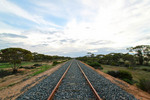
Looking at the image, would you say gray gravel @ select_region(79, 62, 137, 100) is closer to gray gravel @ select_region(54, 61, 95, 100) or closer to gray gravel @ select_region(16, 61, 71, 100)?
gray gravel @ select_region(54, 61, 95, 100)

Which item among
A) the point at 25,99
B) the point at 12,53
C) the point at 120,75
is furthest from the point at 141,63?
the point at 12,53

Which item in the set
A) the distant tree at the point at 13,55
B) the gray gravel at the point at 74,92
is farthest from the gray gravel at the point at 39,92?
the distant tree at the point at 13,55

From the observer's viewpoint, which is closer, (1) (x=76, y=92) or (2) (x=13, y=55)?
(1) (x=76, y=92)

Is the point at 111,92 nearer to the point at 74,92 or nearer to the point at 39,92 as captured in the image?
the point at 74,92

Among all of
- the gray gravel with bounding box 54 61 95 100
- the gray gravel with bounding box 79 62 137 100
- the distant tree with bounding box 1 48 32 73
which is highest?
the distant tree with bounding box 1 48 32 73

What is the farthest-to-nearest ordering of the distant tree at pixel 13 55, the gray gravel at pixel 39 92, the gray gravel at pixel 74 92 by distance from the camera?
the distant tree at pixel 13 55 < the gray gravel at pixel 39 92 < the gray gravel at pixel 74 92

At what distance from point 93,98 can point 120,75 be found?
7.45 m

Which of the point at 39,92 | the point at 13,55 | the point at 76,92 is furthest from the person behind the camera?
the point at 13,55

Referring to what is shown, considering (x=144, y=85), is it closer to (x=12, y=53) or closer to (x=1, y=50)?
(x=12, y=53)

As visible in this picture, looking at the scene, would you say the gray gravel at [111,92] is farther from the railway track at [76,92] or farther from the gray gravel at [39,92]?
the gray gravel at [39,92]

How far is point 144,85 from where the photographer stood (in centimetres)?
537

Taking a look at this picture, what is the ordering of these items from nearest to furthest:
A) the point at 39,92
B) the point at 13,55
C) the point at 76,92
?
1. the point at 76,92
2. the point at 39,92
3. the point at 13,55

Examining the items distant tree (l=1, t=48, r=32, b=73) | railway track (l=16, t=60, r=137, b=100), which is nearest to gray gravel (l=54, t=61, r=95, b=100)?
railway track (l=16, t=60, r=137, b=100)

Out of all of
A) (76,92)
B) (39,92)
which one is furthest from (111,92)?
(39,92)
